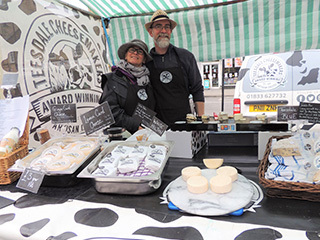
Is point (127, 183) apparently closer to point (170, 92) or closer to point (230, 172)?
point (230, 172)

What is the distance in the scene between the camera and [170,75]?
2.28 m

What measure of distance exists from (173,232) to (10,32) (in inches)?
73.3

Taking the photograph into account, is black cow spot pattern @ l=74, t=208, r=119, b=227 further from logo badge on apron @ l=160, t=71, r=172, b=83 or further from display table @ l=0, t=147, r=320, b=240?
logo badge on apron @ l=160, t=71, r=172, b=83

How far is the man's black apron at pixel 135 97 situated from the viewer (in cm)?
210

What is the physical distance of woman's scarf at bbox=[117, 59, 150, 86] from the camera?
2.07 m

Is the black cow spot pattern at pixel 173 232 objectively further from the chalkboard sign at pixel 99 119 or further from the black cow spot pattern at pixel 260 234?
the chalkboard sign at pixel 99 119

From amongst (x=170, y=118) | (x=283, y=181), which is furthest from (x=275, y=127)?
(x=170, y=118)

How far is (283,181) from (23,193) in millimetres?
1052

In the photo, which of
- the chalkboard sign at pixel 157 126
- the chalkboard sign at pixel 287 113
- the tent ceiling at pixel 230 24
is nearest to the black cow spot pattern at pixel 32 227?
the chalkboard sign at pixel 157 126

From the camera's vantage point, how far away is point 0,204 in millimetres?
888

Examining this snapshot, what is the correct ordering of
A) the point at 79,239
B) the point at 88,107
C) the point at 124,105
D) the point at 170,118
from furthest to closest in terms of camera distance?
the point at 88,107
the point at 170,118
the point at 124,105
the point at 79,239

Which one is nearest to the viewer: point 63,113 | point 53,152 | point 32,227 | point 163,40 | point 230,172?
point 32,227

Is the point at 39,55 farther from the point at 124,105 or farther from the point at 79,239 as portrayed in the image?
the point at 79,239

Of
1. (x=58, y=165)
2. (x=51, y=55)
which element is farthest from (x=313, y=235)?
(x=51, y=55)
